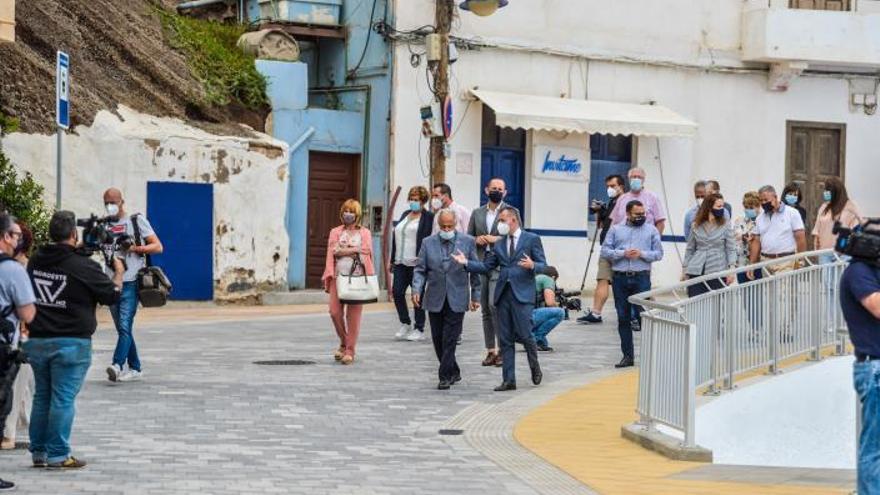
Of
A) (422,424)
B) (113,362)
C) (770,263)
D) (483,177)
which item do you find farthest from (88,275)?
(483,177)

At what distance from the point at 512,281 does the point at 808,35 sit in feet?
56.9

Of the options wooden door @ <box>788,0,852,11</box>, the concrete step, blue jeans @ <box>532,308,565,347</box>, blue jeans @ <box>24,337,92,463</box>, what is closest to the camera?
blue jeans @ <box>24,337,92,463</box>

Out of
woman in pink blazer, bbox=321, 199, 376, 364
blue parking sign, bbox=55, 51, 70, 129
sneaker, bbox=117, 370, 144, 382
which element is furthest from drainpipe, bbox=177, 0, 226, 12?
sneaker, bbox=117, 370, 144, 382

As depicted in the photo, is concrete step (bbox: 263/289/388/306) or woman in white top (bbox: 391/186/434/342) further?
concrete step (bbox: 263/289/388/306)

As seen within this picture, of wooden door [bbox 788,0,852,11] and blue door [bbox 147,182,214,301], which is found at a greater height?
Result: wooden door [bbox 788,0,852,11]

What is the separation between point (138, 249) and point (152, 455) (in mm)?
4508

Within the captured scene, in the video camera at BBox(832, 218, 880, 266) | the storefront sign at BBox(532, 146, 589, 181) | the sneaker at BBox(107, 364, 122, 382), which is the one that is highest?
the storefront sign at BBox(532, 146, 589, 181)

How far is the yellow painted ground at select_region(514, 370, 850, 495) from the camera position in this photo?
1209cm

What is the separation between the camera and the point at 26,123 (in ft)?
84.2

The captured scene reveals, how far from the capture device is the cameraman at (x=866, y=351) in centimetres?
1051

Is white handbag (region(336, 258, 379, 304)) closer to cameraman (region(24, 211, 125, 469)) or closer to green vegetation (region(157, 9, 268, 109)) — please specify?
cameraman (region(24, 211, 125, 469))

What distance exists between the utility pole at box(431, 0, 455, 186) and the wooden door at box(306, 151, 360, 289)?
5.87 feet

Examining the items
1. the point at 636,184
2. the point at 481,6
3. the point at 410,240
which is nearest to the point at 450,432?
the point at 410,240

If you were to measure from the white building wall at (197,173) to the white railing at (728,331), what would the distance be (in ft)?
33.5
